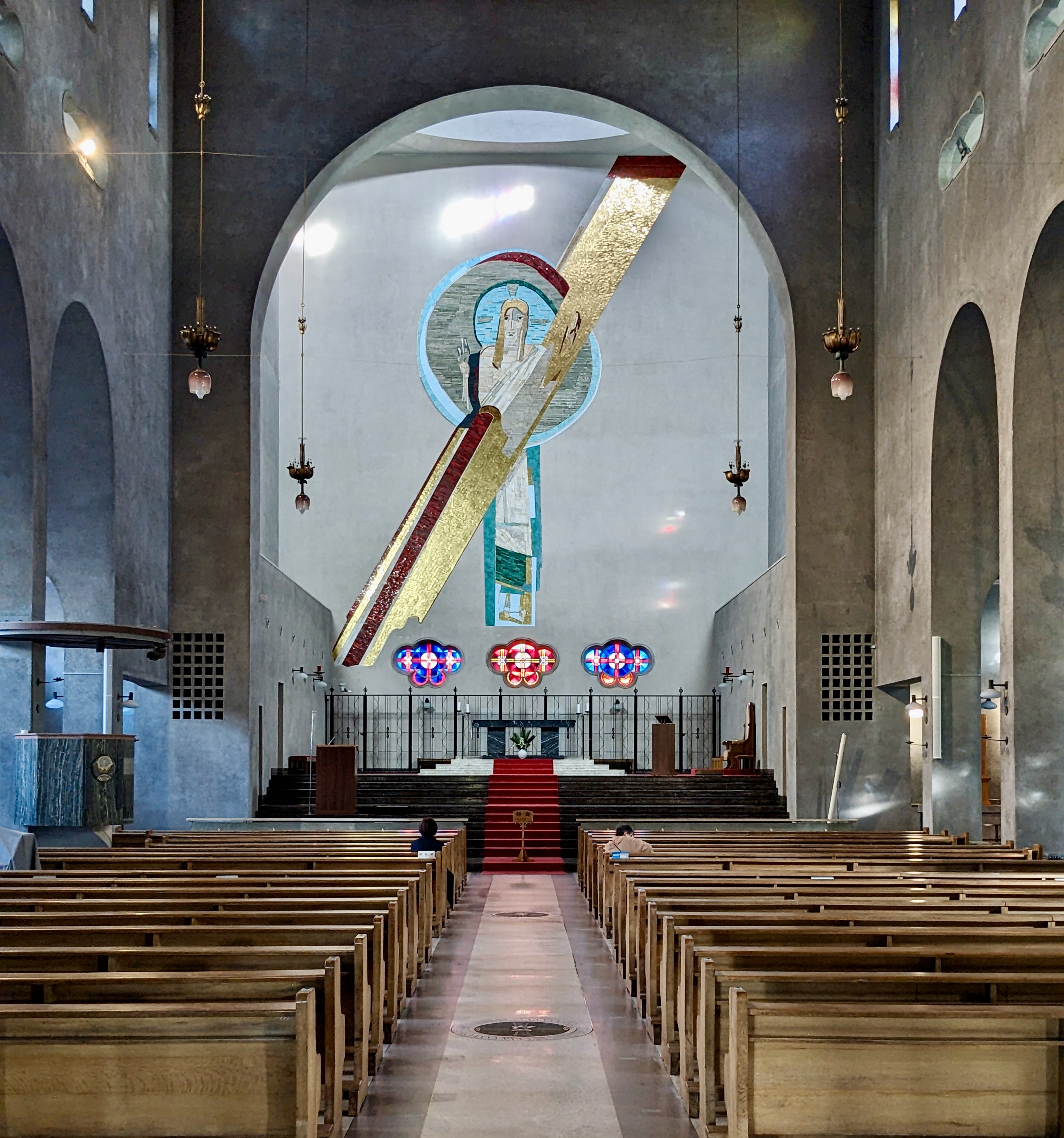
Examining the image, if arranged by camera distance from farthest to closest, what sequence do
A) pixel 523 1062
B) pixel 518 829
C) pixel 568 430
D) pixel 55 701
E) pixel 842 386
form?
1. pixel 568 430
2. pixel 518 829
3. pixel 55 701
4. pixel 842 386
5. pixel 523 1062

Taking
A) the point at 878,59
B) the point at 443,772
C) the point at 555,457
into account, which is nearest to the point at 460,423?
the point at 555,457

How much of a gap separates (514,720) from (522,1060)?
1865 cm

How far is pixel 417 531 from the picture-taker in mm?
24516

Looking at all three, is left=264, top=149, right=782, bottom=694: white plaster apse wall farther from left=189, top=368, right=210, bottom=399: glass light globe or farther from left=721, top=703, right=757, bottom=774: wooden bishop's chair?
left=189, top=368, right=210, bottom=399: glass light globe

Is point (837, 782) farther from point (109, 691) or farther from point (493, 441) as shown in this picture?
point (493, 441)

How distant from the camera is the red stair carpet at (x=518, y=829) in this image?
15.7 m

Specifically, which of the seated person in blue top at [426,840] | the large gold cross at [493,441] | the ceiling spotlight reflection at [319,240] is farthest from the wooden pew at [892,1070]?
the ceiling spotlight reflection at [319,240]

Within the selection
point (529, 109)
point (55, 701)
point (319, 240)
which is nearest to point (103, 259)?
point (55, 701)

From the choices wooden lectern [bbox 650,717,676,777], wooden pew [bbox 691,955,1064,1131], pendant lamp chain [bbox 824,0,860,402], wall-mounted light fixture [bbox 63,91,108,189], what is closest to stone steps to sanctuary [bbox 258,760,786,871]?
wooden lectern [bbox 650,717,676,777]

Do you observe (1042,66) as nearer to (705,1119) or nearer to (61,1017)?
(705,1119)

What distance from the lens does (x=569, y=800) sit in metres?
17.6

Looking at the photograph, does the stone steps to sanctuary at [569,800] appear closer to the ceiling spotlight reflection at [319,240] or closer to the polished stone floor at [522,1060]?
the polished stone floor at [522,1060]

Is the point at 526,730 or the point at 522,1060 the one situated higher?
the point at 526,730

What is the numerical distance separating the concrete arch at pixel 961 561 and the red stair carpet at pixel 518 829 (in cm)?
449
